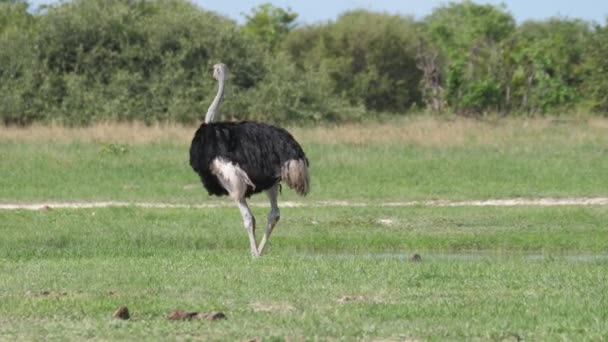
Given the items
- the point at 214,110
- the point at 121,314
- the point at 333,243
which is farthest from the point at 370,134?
the point at 121,314

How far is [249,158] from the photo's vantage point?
43.4 ft

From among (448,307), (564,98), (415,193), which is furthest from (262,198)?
(564,98)

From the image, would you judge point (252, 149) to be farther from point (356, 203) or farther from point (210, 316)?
point (356, 203)

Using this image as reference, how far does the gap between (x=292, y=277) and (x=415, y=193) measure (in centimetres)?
1078

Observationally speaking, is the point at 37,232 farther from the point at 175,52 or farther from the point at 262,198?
the point at 175,52

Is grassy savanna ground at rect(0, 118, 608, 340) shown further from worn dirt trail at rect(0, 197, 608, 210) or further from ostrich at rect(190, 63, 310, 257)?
ostrich at rect(190, 63, 310, 257)

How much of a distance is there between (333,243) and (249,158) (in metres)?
2.86

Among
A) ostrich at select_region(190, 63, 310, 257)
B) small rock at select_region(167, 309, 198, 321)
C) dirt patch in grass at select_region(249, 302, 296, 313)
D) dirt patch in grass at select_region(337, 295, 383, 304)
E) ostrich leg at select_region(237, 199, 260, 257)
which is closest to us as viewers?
small rock at select_region(167, 309, 198, 321)

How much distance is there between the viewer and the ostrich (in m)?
13.2

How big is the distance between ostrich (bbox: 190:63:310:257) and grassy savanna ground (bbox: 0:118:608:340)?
809 mm

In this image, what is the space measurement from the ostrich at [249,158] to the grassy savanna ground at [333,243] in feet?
2.65

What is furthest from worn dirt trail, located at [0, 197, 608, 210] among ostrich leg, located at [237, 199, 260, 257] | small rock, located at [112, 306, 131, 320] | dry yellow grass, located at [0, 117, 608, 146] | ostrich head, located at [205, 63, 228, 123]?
small rock, located at [112, 306, 131, 320]

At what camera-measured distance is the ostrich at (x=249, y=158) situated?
43.3 ft

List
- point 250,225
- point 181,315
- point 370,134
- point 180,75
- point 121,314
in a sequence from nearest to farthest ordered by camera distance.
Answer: point 181,315 → point 121,314 → point 250,225 → point 370,134 → point 180,75
